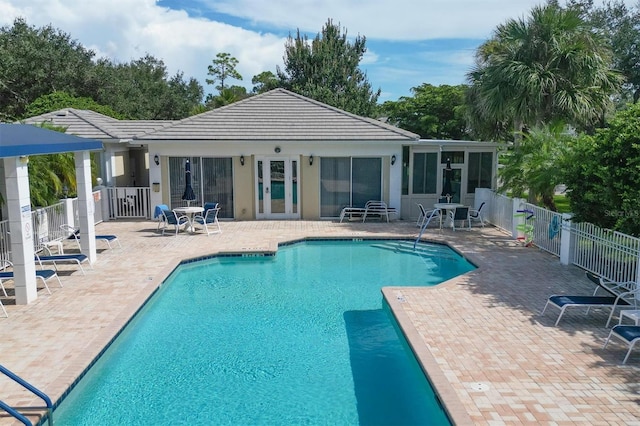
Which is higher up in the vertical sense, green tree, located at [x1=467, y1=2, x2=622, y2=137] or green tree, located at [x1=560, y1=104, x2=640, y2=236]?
green tree, located at [x1=467, y1=2, x2=622, y2=137]

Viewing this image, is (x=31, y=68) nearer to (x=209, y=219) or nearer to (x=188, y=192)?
(x=188, y=192)

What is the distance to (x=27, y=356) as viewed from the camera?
312 inches

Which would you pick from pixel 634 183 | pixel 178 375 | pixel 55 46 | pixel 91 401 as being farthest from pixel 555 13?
pixel 55 46

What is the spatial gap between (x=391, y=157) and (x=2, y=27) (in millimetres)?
35369

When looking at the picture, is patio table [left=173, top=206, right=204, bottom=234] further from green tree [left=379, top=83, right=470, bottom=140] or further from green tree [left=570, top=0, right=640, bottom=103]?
green tree [left=379, top=83, right=470, bottom=140]

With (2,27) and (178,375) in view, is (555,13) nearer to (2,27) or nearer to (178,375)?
(178,375)

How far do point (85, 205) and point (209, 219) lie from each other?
556 cm

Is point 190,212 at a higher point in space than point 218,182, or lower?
lower

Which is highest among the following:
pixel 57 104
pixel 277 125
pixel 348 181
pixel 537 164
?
pixel 57 104

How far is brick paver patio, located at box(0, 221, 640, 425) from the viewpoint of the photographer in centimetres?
648

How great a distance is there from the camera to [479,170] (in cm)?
2202

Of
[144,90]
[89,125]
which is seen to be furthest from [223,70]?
[89,125]

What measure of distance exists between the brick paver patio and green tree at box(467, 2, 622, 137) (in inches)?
222

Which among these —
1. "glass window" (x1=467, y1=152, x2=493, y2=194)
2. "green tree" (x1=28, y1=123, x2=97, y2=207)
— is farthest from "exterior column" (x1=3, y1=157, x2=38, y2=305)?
"glass window" (x1=467, y1=152, x2=493, y2=194)
